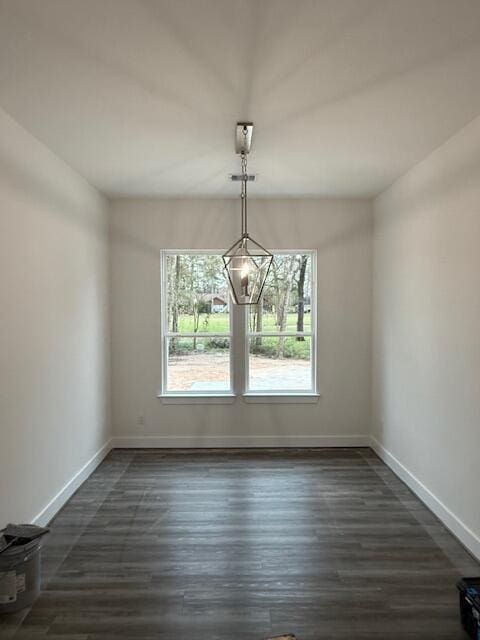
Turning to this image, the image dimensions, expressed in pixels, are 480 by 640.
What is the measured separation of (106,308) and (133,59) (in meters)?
2.99

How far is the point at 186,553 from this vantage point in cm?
277

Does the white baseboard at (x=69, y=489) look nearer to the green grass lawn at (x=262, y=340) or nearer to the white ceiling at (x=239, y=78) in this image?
the green grass lawn at (x=262, y=340)

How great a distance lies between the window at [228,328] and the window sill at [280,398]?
0.32 ft

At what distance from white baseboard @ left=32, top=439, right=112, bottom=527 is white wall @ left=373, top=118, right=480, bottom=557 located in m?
2.93

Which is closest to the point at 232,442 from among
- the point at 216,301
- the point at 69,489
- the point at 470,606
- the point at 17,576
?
the point at 216,301

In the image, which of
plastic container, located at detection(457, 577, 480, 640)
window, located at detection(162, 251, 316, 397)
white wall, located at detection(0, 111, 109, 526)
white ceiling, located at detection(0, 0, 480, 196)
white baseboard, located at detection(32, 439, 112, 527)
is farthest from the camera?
window, located at detection(162, 251, 316, 397)

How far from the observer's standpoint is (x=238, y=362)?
4.88m

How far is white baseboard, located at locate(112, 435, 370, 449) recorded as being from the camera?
4.80 metres

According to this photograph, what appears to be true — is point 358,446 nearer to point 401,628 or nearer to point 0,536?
point 401,628

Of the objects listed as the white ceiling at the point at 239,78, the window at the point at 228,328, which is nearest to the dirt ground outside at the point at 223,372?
the window at the point at 228,328

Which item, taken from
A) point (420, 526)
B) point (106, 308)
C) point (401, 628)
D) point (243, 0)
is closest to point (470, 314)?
point (420, 526)

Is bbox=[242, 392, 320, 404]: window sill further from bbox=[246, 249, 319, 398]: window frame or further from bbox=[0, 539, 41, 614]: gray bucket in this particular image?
bbox=[0, 539, 41, 614]: gray bucket

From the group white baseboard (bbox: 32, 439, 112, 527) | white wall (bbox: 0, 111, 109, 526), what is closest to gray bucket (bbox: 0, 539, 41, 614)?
white wall (bbox: 0, 111, 109, 526)

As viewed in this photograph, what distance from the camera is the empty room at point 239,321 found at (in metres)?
2.08
